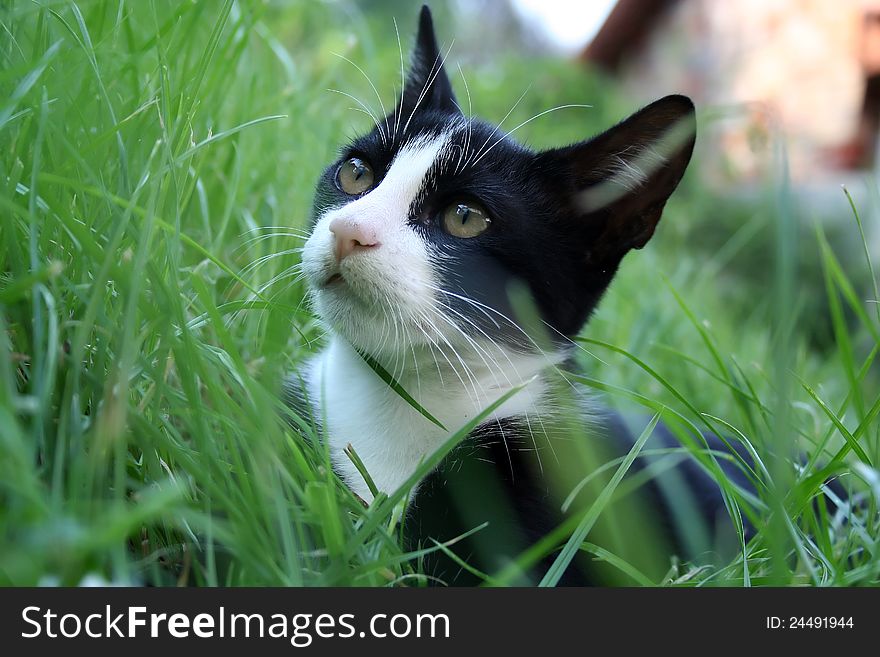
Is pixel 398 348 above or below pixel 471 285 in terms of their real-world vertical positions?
below

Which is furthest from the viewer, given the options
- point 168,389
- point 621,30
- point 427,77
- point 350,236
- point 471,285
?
point 621,30

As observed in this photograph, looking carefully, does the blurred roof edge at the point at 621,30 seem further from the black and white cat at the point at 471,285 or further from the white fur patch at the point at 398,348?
the white fur patch at the point at 398,348

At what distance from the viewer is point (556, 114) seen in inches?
272

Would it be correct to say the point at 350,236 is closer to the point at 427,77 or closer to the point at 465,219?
the point at 465,219

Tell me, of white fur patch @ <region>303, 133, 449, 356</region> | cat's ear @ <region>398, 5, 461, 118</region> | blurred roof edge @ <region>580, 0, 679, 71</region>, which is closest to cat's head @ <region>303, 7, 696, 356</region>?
white fur patch @ <region>303, 133, 449, 356</region>

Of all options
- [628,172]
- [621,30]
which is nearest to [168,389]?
[628,172]

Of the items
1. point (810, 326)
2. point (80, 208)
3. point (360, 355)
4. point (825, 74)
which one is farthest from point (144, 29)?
point (825, 74)

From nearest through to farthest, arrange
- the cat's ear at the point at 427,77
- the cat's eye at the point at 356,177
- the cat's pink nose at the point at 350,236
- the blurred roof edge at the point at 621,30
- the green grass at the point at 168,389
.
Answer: the green grass at the point at 168,389 → the cat's pink nose at the point at 350,236 → the cat's eye at the point at 356,177 → the cat's ear at the point at 427,77 → the blurred roof edge at the point at 621,30

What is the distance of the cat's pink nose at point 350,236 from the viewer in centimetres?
120

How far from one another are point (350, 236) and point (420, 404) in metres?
0.38

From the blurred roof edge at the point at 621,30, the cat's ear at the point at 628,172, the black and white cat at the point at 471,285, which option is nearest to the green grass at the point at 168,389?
the black and white cat at the point at 471,285

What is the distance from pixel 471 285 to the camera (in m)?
1.32
